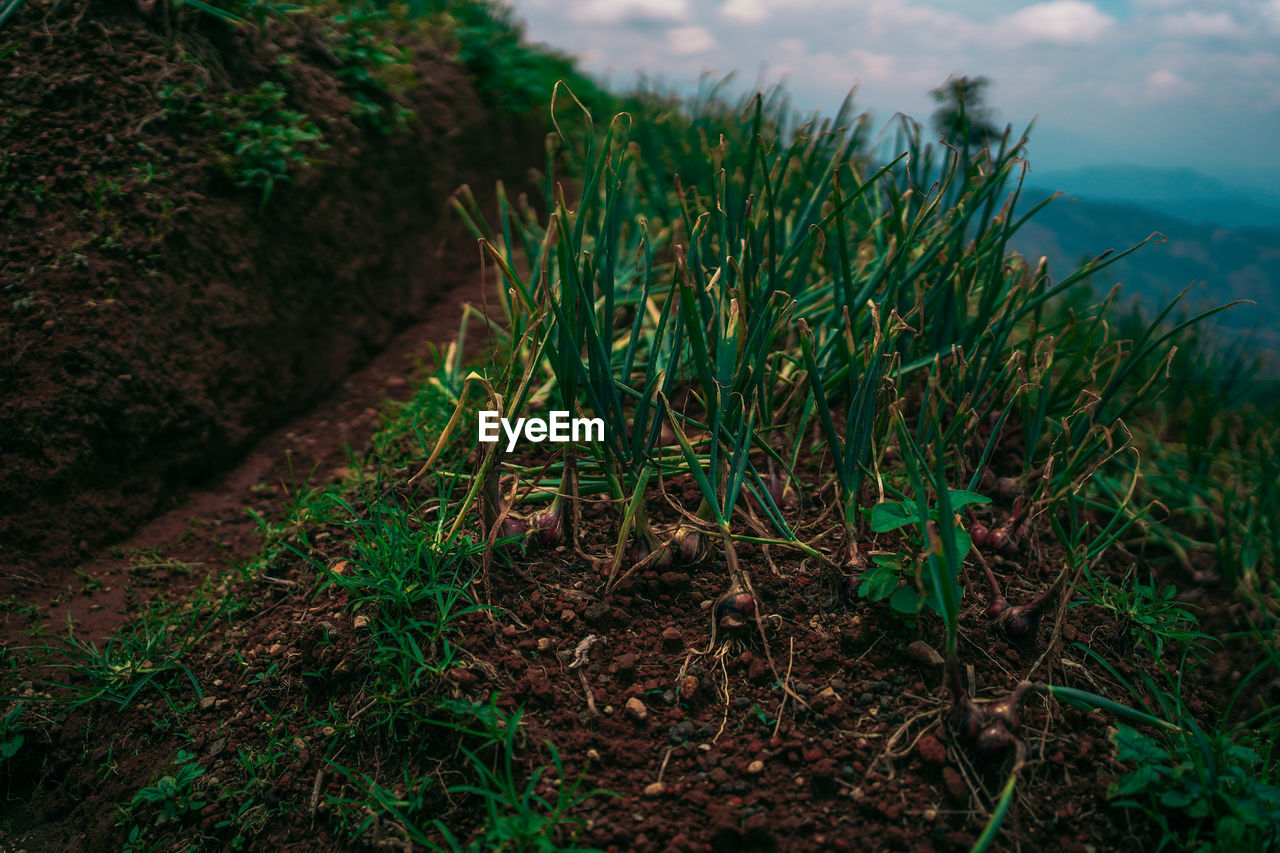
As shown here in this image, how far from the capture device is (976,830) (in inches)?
40.4

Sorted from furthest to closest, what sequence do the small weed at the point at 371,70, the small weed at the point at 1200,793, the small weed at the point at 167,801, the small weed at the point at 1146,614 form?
the small weed at the point at 371,70, the small weed at the point at 1146,614, the small weed at the point at 167,801, the small weed at the point at 1200,793

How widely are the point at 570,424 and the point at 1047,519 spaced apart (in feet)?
3.56

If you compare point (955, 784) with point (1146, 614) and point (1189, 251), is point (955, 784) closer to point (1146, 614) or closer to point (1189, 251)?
point (1146, 614)

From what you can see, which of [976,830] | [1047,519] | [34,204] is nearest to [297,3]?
[34,204]

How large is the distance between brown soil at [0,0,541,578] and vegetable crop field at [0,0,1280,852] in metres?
0.01

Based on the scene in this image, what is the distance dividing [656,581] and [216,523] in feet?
4.36

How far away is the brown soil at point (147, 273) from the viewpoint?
1755mm

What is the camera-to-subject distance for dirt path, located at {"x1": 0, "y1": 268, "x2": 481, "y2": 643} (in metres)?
1.64

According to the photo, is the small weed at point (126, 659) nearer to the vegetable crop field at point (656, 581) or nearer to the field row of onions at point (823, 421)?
the vegetable crop field at point (656, 581)

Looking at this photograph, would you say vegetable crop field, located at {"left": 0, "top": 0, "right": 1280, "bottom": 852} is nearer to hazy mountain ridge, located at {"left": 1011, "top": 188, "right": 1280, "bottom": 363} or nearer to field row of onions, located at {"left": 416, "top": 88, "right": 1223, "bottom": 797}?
field row of onions, located at {"left": 416, "top": 88, "right": 1223, "bottom": 797}

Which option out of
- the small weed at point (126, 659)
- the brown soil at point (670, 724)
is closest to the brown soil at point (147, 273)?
the small weed at point (126, 659)

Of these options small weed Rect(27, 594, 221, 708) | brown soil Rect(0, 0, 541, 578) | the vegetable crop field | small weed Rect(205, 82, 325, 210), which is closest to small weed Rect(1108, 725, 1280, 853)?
the vegetable crop field

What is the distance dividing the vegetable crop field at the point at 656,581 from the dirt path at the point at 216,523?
0.01m

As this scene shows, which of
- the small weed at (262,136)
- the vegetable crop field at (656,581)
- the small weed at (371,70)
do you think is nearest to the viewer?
the vegetable crop field at (656,581)
